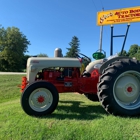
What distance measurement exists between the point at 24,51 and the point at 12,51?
4.90 meters

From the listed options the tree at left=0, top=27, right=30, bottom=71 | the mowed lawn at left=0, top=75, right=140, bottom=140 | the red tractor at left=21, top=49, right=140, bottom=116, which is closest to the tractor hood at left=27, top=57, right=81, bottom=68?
the red tractor at left=21, top=49, right=140, bottom=116

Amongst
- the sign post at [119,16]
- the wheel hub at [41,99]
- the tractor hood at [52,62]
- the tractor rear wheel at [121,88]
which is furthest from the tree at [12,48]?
the tractor rear wheel at [121,88]

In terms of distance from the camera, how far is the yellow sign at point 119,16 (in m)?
13.3

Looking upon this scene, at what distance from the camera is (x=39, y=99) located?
3650 millimetres

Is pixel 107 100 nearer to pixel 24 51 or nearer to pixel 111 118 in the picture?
pixel 111 118

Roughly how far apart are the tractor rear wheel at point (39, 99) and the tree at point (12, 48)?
137 ft

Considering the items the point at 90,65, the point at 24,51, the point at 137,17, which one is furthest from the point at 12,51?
the point at 90,65

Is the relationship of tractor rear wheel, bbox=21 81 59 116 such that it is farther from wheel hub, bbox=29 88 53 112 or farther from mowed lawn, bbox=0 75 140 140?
mowed lawn, bbox=0 75 140 140

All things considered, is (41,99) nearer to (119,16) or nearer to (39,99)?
(39,99)

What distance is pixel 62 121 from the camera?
317cm

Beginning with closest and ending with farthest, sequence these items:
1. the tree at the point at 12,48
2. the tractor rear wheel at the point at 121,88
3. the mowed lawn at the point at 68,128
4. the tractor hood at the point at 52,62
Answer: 1. the mowed lawn at the point at 68,128
2. the tractor rear wheel at the point at 121,88
3. the tractor hood at the point at 52,62
4. the tree at the point at 12,48

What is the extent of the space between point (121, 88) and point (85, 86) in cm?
97

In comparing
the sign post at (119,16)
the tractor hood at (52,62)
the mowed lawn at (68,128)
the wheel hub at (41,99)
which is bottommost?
the mowed lawn at (68,128)

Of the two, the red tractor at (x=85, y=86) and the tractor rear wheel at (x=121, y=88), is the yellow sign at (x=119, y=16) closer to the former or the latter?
the red tractor at (x=85, y=86)
